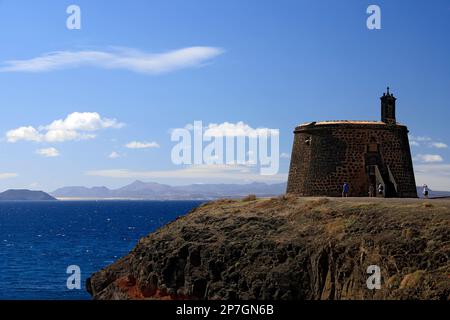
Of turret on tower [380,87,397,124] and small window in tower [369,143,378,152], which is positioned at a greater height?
turret on tower [380,87,397,124]

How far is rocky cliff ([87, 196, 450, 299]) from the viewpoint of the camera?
22.0m

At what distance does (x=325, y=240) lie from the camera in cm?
2495

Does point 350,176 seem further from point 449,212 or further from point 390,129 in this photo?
point 449,212

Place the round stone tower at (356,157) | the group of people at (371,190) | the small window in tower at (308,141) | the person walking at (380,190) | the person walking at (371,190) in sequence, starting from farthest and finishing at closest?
1. the small window in tower at (308,141)
2. the round stone tower at (356,157)
3. the person walking at (371,190)
4. the person walking at (380,190)
5. the group of people at (371,190)

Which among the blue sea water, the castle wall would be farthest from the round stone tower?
the blue sea water

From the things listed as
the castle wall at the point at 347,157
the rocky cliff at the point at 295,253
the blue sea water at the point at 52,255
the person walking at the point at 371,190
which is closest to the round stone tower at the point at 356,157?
the castle wall at the point at 347,157

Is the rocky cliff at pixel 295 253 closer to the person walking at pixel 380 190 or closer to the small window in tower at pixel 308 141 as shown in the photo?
the small window in tower at pixel 308 141

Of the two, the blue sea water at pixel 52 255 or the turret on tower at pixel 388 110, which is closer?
the turret on tower at pixel 388 110

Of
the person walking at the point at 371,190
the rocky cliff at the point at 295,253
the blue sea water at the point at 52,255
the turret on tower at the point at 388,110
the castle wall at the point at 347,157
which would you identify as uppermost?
the turret on tower at the point at 388,110

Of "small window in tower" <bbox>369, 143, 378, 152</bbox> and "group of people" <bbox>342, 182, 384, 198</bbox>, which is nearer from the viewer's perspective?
"group of people" <bbox>342, 182, 384, 198</bbox>

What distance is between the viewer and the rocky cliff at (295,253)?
72.3 feet

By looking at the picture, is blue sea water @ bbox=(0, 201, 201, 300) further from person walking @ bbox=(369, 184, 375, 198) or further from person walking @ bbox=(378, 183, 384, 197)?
person walking @ bbox=(378, 183, 384, 197)

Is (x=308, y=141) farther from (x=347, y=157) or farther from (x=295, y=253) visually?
(x=295, y=253)

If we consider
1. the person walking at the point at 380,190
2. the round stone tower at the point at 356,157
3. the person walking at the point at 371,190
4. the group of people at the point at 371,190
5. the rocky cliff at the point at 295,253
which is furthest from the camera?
the round stone tower at the point at 356,157
